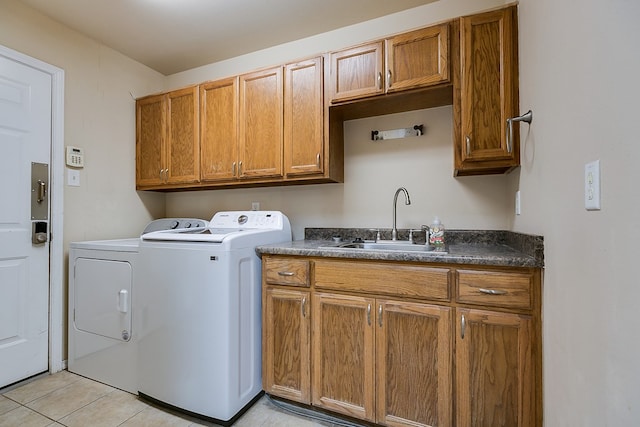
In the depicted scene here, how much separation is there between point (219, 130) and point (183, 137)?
39 centimetres

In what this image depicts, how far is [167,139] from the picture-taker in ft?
8.34

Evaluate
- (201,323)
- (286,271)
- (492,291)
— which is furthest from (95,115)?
(492,291)

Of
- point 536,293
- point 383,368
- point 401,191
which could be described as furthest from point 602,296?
point 401,191

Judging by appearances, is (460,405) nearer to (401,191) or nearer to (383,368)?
(383,368)

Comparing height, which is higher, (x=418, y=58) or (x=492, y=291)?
(x=418, y=58)

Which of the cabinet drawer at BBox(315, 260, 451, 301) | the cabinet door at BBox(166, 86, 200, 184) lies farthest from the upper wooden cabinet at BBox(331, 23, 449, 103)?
the cabinet door at BBox(166, 86, 200, 184)

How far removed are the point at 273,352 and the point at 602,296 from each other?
5.02 ft

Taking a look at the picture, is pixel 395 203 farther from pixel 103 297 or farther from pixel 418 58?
pixel 103 297

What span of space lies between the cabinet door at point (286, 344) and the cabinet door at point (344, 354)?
0.18 feet

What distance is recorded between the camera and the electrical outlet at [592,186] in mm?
750

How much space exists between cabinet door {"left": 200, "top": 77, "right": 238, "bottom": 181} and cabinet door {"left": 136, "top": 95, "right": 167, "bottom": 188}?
1.49 ft

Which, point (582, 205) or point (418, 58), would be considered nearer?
point (582, 205)

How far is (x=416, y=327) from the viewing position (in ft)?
4.63

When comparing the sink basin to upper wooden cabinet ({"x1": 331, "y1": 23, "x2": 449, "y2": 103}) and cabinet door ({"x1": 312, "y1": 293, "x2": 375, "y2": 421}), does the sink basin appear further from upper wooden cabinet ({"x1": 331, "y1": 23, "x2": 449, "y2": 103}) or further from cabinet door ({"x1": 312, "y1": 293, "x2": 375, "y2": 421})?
upper wooden cabinet ({"x1": 331, "y1": 23, "x2": 449, "y2": 103})
